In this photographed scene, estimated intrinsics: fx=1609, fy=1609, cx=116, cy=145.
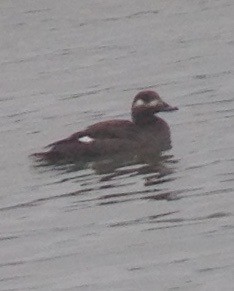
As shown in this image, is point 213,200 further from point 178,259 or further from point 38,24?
point 38,24

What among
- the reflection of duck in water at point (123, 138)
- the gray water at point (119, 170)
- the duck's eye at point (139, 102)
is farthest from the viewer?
the duck's eye at point (139, 102)

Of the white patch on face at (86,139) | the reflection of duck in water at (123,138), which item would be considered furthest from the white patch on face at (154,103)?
the white patch on face at (86,139)

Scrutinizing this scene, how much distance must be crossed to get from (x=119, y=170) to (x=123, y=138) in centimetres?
70

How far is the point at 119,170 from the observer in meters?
14.0

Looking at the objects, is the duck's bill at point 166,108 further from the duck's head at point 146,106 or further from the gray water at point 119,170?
the gray water at point 119,170

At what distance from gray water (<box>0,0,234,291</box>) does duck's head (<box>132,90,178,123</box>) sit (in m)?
0.31

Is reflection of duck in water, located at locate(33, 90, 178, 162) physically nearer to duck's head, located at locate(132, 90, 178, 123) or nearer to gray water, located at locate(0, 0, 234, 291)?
duck's head, located at locate(132, 90, 178, 123)

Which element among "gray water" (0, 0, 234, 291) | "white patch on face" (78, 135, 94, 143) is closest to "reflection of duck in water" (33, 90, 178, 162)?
"white patch on face" (78, 135, 94, 143)

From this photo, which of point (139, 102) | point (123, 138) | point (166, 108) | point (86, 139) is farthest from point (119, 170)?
point (166, 108)

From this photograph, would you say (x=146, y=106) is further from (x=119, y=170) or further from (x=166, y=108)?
(x=119, y=170)

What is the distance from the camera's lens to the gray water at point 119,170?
11.0m

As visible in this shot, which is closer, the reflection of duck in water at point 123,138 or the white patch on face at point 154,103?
the reflection of duck in water at point 123,138

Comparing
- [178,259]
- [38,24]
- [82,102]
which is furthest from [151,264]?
[38,24]

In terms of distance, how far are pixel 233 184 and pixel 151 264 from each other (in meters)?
2.15
